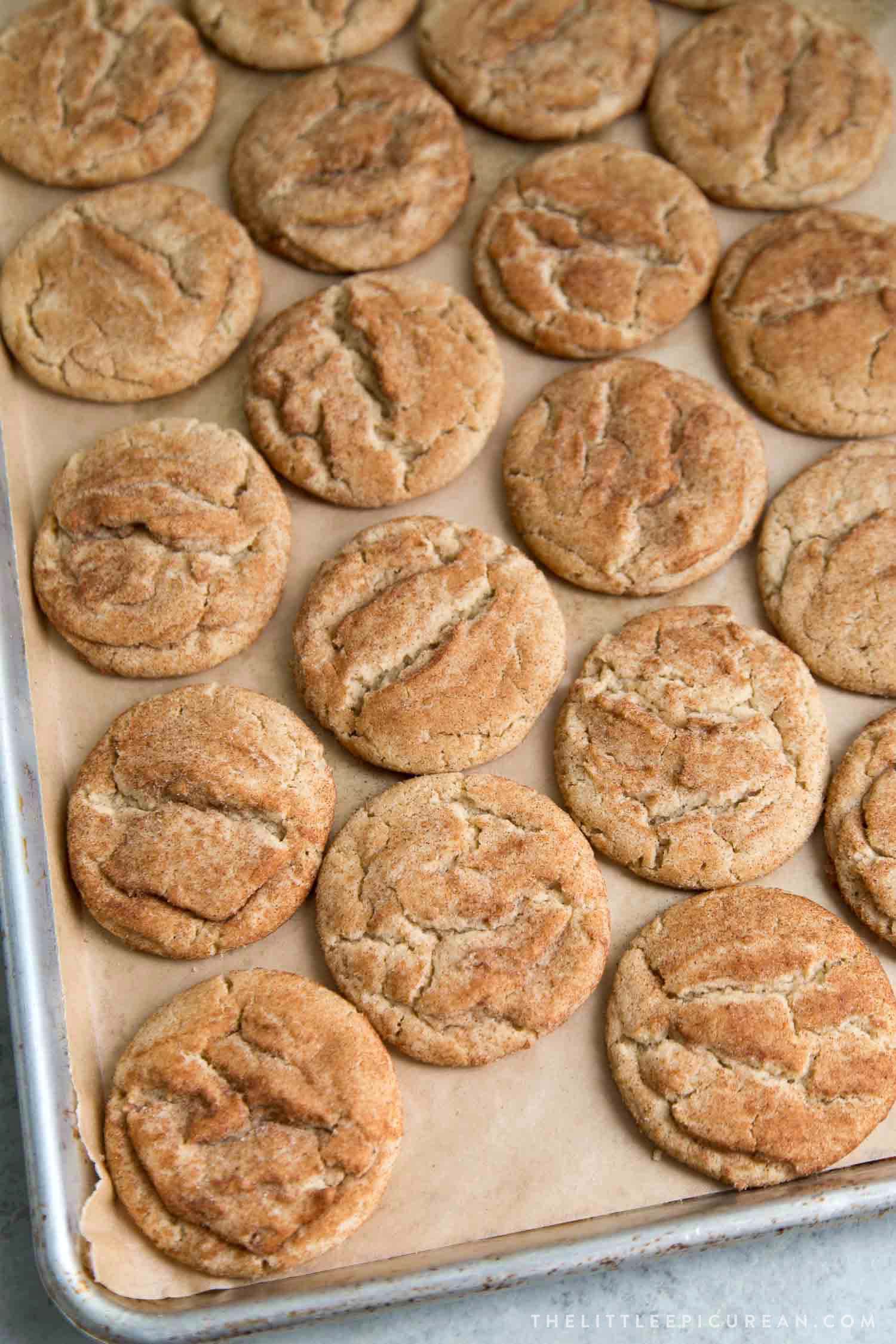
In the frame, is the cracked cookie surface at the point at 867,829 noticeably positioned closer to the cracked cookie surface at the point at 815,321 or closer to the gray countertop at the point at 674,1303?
the gray countertop at the point at 674,1303

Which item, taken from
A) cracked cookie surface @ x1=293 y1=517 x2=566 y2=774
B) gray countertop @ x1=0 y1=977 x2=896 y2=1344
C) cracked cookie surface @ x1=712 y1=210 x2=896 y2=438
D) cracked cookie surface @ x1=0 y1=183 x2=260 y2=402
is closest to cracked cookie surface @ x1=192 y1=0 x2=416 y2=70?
cracked cookie surface @ x1=0 y1=183 x2=260 y2=402

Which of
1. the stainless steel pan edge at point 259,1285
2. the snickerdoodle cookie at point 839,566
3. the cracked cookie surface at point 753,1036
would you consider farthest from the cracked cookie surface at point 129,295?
the cracked cookie surface at point 753,1036

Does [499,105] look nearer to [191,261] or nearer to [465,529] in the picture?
[191,261]

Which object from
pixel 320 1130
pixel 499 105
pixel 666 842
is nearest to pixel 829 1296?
pixel 666 842

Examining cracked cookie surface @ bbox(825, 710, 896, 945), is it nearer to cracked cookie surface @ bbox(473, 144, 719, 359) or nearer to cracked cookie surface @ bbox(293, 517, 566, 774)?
cracked cookie surface @ bbox(293, 517, 566, 774)

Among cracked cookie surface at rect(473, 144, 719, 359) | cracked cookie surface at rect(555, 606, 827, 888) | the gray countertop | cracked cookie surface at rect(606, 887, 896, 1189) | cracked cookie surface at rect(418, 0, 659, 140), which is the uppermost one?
cracked cookie surface at rect(418, 0, 659, 140)

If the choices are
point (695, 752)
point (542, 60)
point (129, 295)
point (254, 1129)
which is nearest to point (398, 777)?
point (695, 752)
